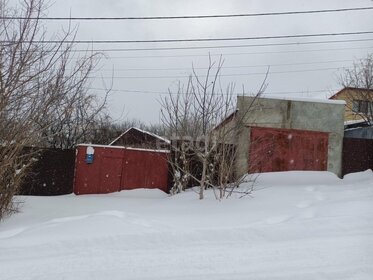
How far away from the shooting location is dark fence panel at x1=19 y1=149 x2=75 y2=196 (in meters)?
13.8

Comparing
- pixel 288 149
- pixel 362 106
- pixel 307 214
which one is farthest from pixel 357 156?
pixel 362 106

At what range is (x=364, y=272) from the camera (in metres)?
4.97

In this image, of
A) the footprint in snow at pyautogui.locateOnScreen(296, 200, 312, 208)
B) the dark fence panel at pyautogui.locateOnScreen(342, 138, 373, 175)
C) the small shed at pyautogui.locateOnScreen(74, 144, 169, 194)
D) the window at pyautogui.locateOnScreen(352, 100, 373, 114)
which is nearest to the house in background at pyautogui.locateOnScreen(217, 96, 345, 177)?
the dark fence panel at pyautogui.locateOnScreen(342, 138, 373, 175)

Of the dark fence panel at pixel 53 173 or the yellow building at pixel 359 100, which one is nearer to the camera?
the dark fence panel at pixel 53 173

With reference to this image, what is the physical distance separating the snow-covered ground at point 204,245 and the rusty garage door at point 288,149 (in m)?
6.25

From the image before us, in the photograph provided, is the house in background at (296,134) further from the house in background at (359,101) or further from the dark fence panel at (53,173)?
the house in background at (359,101)

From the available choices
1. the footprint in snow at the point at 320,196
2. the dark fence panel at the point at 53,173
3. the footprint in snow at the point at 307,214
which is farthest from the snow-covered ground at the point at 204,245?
the dark fence panel at the point at 53,173

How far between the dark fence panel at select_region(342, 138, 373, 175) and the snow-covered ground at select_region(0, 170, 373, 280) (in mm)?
7131

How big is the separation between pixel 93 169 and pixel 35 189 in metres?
1.87

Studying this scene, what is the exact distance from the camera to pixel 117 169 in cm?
1409

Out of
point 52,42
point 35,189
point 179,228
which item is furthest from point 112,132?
point 179,228

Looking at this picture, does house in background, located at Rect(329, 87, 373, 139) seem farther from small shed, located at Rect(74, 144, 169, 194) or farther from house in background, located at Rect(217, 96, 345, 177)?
small shed, located at Rect(74, 144, 169, 194)

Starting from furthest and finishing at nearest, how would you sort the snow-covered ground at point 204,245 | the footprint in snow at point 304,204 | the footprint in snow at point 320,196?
the footprint in snow at point 320,196, the footprint in snow at point 304,204, the snow-covered ground at point 204,245

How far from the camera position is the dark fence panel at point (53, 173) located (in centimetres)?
1382
